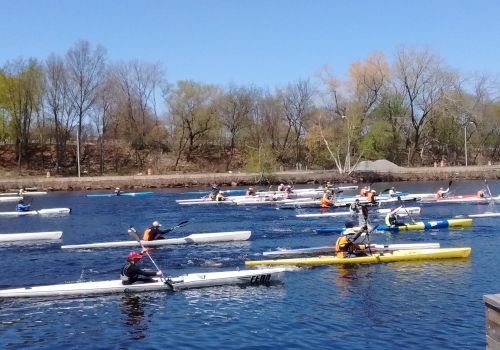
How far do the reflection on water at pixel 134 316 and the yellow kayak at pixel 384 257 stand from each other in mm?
5523

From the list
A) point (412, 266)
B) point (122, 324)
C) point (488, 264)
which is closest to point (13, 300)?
point (122, 324)

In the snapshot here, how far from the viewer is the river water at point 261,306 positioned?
14.0 meters

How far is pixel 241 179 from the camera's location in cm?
7356

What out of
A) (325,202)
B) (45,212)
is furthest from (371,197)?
(45,212)

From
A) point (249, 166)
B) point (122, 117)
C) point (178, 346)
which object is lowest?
point (178, 346)

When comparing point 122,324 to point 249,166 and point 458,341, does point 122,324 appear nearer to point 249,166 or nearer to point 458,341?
point 458,341

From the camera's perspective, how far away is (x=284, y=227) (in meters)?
33.6

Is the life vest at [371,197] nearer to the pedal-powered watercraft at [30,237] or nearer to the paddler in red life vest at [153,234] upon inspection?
the paddler in red life vest at [153,234]

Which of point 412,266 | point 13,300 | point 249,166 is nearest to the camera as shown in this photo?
point 13,300

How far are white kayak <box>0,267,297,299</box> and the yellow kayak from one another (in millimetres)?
2687

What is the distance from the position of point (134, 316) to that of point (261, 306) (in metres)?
3.63

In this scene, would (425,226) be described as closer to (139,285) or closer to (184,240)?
(184,240)

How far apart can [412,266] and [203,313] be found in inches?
356

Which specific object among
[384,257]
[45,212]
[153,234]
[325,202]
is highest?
[325,202]
